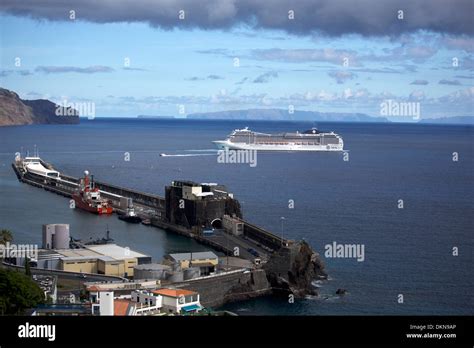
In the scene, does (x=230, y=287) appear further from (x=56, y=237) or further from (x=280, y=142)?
(x=280, y=142)

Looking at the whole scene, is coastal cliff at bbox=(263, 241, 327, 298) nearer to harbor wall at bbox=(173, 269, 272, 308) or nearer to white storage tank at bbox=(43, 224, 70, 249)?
harbor wall at bbox=(173, 269, 272, 308)

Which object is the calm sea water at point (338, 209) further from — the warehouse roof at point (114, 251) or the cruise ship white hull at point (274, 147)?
the warehouse roof at point (114, 251)

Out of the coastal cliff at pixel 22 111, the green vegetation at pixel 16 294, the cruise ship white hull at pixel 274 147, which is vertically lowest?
the green vegetation at pixel 16 294

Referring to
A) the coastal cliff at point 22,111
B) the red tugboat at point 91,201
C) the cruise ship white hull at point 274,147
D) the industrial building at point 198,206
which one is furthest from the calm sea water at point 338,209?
the coastal cliff at point 22,111

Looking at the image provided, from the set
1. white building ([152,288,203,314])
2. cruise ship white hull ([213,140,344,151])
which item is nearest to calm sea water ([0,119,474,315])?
cruise ship white hull ([213,140,344,151])

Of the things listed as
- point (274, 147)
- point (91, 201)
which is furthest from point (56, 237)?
point (274, 147)
